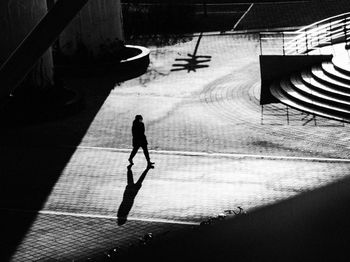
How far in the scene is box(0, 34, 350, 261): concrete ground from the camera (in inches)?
608

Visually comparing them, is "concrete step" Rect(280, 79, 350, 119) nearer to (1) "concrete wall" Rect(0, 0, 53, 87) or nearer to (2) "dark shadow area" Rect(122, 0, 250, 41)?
(1) "concrete wall" Rect(0, 0, 53, 87)

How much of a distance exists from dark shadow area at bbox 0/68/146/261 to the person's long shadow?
1.61m

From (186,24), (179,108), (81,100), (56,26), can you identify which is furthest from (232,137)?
(186,24)

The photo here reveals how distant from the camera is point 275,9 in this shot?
3738 centimetres

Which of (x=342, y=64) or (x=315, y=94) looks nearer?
(x=315, y=94)

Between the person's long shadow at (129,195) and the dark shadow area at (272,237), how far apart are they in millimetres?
1470

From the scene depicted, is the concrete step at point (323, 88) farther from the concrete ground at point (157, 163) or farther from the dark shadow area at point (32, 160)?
the dark shadow area at point (32, 160)

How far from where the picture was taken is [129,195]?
1717 cm

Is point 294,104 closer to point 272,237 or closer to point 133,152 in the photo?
point 133,152

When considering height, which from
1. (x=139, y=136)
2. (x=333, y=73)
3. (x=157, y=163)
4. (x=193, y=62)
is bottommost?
(x=193, y=62)

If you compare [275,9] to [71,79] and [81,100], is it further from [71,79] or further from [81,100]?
[81,100]

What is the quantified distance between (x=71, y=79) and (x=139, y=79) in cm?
231

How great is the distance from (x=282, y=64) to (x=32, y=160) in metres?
9.92

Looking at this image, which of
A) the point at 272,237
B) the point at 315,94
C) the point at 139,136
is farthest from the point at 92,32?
the point at 272,237
